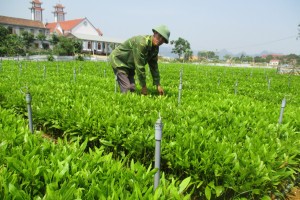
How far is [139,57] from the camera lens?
567 centimetres

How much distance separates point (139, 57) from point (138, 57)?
0.08ft

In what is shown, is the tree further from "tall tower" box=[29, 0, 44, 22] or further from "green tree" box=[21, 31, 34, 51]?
"tall tower" box=[29, 0, 44, 22]

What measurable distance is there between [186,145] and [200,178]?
1.38 ft

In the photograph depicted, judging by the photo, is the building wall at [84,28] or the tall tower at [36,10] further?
the tall tower at [36,10]

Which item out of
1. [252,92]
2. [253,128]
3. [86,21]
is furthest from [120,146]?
[86,21]

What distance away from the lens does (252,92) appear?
10.0 metres

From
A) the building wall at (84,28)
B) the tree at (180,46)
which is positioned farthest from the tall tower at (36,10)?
the tree at (180,46)

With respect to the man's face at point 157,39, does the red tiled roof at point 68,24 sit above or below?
above

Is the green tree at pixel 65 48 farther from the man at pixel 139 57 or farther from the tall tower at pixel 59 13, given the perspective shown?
the tall tower at pixel 59 13

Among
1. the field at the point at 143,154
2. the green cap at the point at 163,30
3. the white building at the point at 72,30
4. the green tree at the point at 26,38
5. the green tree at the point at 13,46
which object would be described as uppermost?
the white building at the point at 72,30

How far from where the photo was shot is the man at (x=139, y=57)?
18.1ft

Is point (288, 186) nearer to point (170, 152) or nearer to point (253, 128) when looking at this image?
point (253, 128)

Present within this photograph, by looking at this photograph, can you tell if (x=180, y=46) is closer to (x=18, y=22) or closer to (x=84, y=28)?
(x=84, y=28)

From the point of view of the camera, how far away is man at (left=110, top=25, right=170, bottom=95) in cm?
552
